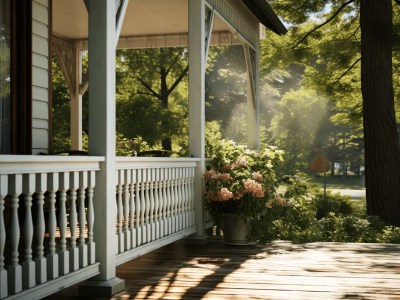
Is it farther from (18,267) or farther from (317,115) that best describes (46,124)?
(317,115)

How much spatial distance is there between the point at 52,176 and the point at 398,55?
435 inches

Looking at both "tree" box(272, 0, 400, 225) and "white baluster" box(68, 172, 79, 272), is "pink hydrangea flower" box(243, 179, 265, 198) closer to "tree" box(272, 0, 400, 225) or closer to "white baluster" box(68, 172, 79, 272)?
"white baluster" box(68, 172, 79, 272)

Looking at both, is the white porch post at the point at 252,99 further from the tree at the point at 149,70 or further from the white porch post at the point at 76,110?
the tree at the point at 149,70

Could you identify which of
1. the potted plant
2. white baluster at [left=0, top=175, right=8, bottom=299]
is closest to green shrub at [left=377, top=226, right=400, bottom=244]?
the potted plant

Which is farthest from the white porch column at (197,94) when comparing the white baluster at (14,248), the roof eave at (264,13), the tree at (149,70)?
the tree at (149,70)

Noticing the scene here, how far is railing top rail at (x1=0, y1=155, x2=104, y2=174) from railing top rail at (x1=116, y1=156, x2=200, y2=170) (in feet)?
1.63

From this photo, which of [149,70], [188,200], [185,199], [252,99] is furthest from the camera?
[149,70]

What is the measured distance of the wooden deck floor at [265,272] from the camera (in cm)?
482

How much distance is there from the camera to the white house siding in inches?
252

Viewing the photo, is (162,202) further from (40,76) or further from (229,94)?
(229,94)

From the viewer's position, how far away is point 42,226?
3959mm

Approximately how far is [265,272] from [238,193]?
1.80 metres

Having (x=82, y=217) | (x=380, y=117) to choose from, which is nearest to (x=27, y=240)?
(x=82, y=217)

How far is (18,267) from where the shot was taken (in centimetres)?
366
